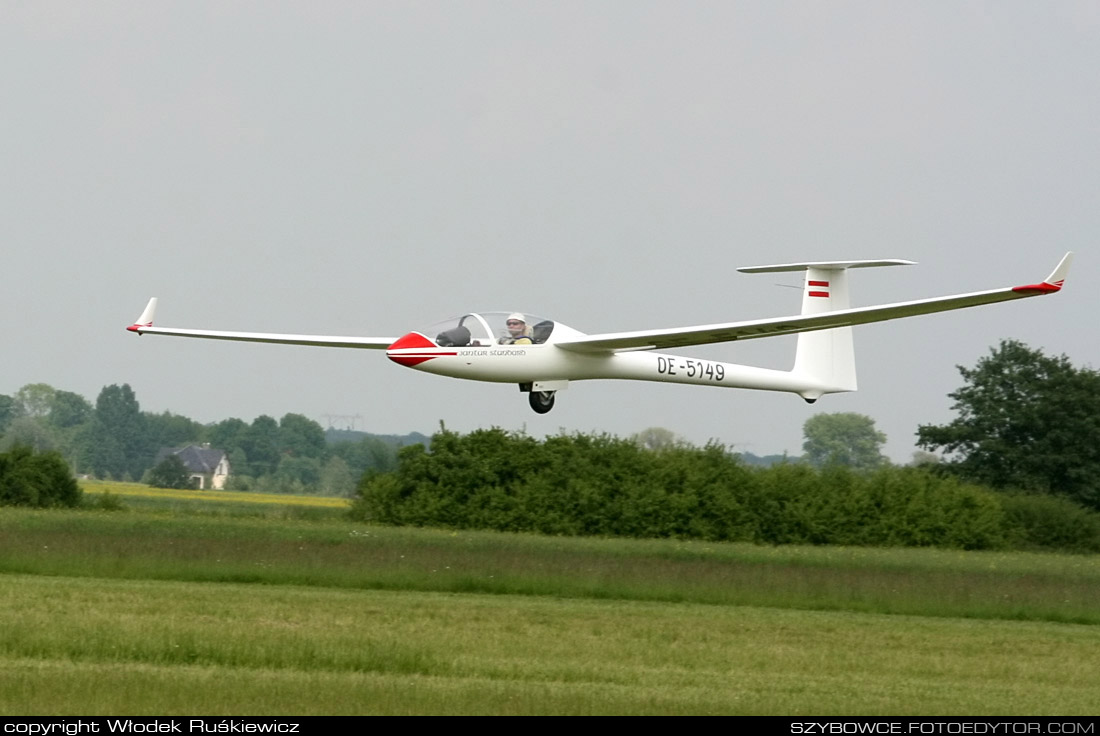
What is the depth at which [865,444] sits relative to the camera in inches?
2303

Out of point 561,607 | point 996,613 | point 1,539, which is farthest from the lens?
point 1,539

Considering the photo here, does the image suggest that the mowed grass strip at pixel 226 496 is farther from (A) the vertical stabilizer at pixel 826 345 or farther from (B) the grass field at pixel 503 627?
(A) the vertical stabilizer at pixel 826 345

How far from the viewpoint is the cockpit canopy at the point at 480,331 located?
19.1m

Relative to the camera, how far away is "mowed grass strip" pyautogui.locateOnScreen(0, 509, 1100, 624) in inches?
947

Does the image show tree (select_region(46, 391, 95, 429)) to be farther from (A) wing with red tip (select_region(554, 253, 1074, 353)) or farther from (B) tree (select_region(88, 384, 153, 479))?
(A) wing with red tip (select_region(554, 253, 1074, 353))

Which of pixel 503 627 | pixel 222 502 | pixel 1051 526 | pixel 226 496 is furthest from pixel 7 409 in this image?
pixel 503 627

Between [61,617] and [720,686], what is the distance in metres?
8.05

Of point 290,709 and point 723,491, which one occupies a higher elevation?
point 723,491

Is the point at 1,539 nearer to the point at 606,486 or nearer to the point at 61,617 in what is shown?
the point at 61,617

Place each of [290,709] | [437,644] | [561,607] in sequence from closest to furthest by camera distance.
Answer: [290,709] → [437,644] → [561,607]

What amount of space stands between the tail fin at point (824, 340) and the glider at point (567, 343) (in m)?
0.55

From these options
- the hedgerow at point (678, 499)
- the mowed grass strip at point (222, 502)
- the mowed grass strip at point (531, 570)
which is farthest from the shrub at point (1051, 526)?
the mowed grass strip at point (222, 502)

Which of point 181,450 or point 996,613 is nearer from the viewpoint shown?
point 996,613

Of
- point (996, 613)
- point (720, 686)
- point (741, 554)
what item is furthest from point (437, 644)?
point (741, 554)
